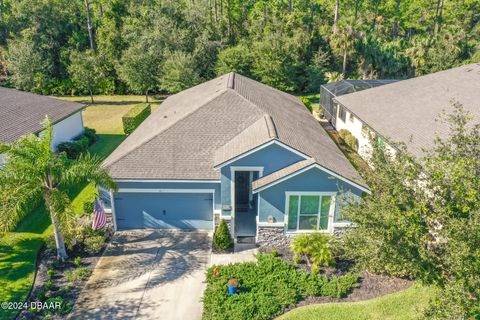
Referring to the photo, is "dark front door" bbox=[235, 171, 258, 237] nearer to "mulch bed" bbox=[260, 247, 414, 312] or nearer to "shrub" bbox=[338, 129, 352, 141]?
"mulch bed" bbox=[260, 247, 414, 312]

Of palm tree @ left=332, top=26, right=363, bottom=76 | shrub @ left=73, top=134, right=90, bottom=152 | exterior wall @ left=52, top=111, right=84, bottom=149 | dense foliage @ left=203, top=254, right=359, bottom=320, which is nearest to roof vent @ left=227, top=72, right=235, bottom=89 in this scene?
shrub @ left=73, top=134, right=90, bottom=152

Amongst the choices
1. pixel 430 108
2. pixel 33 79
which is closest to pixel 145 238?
pixel 430 108

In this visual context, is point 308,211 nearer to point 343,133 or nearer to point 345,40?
point 343,133

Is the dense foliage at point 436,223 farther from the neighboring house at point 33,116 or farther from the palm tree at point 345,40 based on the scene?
the palm tree at point 345,40

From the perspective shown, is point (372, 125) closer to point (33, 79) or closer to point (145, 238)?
point (145, 238)

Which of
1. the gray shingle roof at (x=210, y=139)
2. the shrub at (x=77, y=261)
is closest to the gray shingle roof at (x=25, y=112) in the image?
the gray shingle roof at (x=210, y=139)

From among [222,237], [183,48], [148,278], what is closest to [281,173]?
[222,237]
